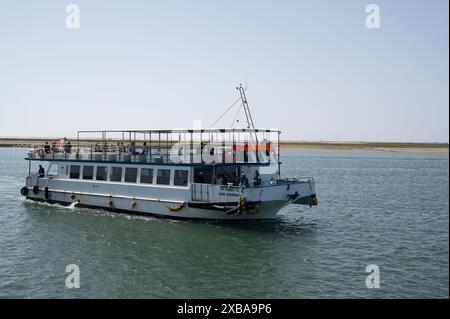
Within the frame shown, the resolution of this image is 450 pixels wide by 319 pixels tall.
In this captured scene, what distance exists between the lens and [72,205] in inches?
1243

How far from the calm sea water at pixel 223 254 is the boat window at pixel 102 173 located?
232 cm

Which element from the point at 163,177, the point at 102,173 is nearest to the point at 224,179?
the point at 163,177

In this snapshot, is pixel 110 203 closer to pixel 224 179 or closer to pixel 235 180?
pixel 224 179

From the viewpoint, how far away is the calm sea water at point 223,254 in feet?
53.8

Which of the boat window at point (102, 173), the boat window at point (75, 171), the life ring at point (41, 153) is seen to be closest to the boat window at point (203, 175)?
the boat window at point (102, 173)

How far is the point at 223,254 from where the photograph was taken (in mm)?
20609

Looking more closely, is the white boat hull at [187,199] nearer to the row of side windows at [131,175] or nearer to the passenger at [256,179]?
the row of side windows at [131,175]

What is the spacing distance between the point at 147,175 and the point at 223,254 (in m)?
9.35

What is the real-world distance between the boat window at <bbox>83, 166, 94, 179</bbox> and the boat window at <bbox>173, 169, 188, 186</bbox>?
7278mm

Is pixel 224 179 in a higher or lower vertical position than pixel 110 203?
higher

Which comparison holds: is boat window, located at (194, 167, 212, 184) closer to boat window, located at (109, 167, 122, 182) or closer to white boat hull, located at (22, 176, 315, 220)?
white boat hull, located at (22, 176, 315, 220)
